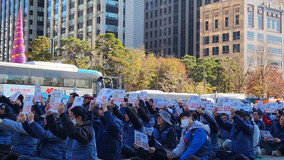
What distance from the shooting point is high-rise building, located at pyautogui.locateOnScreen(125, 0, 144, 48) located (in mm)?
78500

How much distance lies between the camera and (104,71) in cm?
4288

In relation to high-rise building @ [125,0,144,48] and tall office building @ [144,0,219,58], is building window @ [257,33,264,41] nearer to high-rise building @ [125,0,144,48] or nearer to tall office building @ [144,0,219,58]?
tall office building @ [144,0,219,58]

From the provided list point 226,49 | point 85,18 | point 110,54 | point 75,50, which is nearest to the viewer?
point 110,54

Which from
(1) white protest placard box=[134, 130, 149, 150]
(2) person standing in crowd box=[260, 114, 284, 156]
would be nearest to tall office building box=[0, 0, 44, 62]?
(2) person standing in crowd box=[260, 114, 284, 156]

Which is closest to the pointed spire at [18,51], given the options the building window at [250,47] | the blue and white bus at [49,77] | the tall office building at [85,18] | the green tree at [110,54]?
the green tree at [110,54]

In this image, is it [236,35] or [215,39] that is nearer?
[236,35]

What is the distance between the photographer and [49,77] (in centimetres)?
2572

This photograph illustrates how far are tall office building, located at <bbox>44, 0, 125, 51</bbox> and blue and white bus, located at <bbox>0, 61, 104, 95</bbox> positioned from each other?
44.2 m

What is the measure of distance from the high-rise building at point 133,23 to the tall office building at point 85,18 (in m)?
1.16

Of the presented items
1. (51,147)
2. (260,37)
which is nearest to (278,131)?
(51,147)

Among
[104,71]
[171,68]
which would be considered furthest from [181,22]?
[104,71]

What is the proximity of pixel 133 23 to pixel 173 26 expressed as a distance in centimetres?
2299

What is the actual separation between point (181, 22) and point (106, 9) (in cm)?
3205

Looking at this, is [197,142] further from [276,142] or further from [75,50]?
[75,50]
